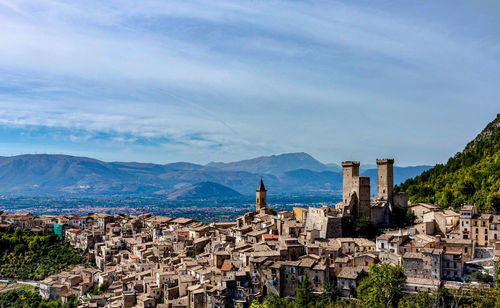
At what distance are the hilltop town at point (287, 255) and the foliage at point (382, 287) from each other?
809 millimetres

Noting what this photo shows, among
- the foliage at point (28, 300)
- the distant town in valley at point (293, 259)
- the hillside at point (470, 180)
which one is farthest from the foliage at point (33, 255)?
the hillside at point (470, 180)

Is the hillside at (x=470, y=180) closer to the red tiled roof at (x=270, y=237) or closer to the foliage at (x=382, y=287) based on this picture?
the foliage at (x=382, y=287)

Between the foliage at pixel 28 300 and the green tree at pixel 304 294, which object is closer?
the green tree at pixel 304 294

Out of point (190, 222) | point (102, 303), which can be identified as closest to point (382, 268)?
point (102, 303)

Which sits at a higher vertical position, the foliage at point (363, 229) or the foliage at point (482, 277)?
the foliage at point (363, 229)

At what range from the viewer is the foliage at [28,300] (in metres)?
50.1

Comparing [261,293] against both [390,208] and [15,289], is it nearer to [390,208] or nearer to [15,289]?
[390,208]

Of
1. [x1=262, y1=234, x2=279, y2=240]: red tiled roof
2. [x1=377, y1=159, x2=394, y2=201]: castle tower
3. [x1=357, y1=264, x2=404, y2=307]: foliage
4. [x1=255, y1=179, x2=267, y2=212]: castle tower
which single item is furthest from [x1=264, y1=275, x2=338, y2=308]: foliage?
[x1=255, y1=179, x2=267, y2=212]: castle tower

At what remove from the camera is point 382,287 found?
3462cm

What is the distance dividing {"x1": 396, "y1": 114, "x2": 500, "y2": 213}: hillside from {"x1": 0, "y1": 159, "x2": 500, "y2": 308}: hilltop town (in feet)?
16.7

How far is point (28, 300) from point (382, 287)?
4043 centimetres

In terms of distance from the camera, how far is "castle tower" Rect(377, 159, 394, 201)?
50.7m

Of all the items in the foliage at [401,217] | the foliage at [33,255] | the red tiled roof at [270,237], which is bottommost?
the foliage at [33,255]

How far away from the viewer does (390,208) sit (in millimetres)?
49250
